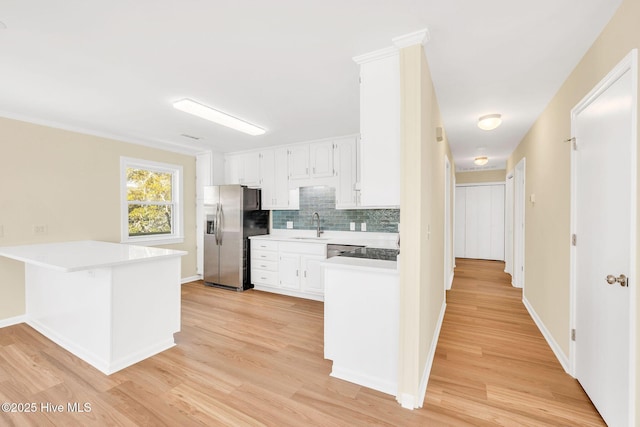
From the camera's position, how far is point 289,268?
14.5 feet

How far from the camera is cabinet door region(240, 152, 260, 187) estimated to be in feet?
16.9

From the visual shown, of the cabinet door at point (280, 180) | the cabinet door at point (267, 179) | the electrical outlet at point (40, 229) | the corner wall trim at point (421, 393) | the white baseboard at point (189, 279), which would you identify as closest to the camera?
the corner wall trim at point (421, 393)

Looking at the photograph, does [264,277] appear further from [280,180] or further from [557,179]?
[557,179]

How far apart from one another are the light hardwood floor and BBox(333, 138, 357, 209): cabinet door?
1828 mm

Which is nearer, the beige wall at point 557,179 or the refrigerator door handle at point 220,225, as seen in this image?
the beige wall at point 557,179

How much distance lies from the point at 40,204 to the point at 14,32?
8.06ft

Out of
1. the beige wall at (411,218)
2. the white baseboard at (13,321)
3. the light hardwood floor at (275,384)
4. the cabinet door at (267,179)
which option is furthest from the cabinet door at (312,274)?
the white baseboard at (13,321)

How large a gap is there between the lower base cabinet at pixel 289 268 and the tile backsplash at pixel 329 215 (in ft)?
2.13

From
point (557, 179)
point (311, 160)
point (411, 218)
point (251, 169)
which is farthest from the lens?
point (251, 169)

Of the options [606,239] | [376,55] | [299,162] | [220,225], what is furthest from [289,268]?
[606,239]

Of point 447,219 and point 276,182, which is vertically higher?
point 276,182

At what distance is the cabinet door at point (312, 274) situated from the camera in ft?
13.7

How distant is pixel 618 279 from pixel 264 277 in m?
4.08

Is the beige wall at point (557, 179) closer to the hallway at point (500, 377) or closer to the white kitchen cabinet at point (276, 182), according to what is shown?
the hallway at point (500, 377)
